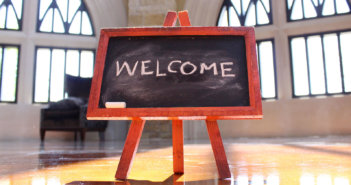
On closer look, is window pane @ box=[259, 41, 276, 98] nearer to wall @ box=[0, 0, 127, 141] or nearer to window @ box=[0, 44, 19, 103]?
wall @ box=[0, 0, 127, 141]

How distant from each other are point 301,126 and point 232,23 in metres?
2.84

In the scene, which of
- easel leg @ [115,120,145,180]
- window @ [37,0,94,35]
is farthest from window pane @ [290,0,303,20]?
easel leg @ [115,120,145,180]

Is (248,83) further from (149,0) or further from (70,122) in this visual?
(149,0)

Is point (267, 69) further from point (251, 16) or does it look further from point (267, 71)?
point (251, 16)

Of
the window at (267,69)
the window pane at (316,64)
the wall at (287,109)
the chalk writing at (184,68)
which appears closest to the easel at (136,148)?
the chalk writing at (184,68)

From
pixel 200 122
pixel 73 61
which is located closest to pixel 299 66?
pixel 200 122

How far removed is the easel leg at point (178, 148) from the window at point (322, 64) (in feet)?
19.7

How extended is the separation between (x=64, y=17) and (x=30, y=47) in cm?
108

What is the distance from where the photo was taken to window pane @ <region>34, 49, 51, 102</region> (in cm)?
702

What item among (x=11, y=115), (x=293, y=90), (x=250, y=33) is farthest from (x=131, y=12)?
(x=250, y=33)

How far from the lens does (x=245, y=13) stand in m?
7.12

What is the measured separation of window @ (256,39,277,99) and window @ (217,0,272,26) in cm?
56

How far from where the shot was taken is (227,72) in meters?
1.05

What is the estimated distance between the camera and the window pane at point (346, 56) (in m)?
6.32
